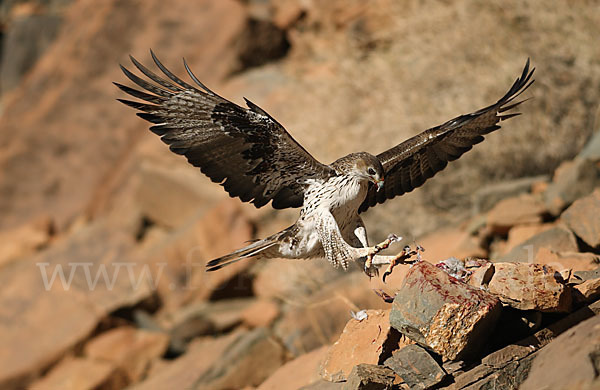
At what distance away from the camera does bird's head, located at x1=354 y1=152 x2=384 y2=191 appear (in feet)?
15.8

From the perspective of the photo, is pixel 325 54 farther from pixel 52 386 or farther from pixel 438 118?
pixel 52 386

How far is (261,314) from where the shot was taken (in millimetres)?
8477

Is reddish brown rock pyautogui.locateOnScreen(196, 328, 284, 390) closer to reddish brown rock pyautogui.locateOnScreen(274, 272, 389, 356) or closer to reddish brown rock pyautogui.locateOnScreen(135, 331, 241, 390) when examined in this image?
reddish brown rock pyautogui.locateOnScreen(135, 331, 241, 390)

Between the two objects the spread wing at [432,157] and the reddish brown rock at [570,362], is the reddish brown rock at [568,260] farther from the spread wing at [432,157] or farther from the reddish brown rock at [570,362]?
the reddish brown rock at [570,362]

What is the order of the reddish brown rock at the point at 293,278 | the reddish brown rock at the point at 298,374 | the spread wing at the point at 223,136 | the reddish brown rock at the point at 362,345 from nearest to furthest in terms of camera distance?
the reddish brown rock at the point at 362,345 < the spread wing at the point at 223,136 < the reddish brown rock at the point at 298,374 < the reddish brown rock at the point at 293,278

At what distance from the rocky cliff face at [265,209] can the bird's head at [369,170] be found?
1.09 m

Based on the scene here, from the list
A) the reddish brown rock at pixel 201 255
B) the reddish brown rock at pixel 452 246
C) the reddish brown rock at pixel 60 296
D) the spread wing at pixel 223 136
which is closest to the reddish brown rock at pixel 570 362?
the spread wing at pixel 223 136

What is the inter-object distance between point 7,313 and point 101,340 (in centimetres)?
218

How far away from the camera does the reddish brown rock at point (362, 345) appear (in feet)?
14.2

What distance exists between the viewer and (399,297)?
3.96 metres

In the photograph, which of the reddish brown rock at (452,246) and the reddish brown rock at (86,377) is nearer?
the reddish brown rock at (452,246)

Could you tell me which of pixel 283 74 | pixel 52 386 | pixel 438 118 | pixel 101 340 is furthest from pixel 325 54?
pixel 52 386

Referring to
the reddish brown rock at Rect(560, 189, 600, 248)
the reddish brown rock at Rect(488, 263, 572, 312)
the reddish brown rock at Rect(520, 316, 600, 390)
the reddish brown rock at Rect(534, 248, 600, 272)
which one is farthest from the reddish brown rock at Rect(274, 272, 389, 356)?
the reddish brown rock at Rect(520, 316, 600, 390)

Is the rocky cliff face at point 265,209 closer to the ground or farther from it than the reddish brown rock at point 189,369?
farther from it
